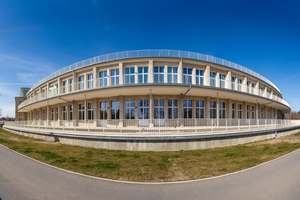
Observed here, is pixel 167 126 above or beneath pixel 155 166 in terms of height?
above

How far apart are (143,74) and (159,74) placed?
1.86 m

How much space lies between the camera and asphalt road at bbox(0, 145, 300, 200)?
4.04 m

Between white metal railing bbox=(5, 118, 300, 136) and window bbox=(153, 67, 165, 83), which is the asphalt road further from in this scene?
window bbox=(153, 67, 165, 83)

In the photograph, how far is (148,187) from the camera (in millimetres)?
4594

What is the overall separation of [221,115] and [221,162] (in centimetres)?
1354

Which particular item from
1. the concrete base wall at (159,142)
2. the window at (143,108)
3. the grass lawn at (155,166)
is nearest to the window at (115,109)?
the window at (143,108)

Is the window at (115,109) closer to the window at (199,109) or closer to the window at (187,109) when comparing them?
the window at (187,109)

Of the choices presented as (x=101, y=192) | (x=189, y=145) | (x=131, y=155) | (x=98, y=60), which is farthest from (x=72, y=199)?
(x=98, y=60)

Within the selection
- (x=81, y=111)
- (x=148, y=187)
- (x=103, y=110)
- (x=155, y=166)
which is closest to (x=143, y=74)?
(x=103, y=110)

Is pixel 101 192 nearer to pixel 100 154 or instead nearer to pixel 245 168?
pixel 100 154

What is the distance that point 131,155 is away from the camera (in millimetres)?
8352

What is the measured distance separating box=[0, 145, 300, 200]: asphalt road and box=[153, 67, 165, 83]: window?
11.9m

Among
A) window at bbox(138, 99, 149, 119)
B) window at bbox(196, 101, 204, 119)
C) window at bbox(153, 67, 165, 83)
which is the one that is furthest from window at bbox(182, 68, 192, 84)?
window at bbox(138, 99, 149, 119)

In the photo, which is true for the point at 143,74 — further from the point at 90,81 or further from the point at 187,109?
the point at 90,81
